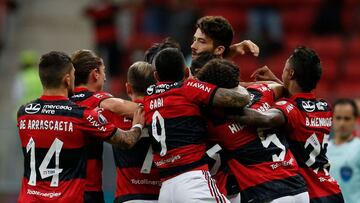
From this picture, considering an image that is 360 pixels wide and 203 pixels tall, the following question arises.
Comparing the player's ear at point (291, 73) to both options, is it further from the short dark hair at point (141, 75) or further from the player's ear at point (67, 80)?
the player's ear at point (67, 80)

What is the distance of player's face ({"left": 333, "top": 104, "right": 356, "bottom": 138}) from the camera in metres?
10.8

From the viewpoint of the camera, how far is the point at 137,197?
27.5 ft

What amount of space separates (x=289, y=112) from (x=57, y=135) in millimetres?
1846

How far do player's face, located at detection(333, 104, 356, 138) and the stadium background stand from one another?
646 centimetres

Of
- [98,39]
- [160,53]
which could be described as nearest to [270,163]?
[160,53]

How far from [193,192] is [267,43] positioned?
35.7ft

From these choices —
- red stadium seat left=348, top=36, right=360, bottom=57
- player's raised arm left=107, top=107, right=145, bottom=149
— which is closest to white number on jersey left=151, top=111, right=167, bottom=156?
player's raised arm left=107, top=107, right=145, bottom=149

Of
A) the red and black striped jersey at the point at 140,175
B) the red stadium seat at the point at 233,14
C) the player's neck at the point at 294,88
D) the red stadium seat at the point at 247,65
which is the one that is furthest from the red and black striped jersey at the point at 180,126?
the red stadium seat at the point at 233,14

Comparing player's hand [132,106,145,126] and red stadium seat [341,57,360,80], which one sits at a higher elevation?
player's hand [132,106,145,126]

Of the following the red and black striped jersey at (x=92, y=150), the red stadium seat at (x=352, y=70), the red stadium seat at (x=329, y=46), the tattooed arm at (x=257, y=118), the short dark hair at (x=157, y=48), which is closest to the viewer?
the tattooed arm at (x=257, y=118)

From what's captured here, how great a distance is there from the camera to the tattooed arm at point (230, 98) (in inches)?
309

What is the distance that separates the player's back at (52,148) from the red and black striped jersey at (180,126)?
2.05ft

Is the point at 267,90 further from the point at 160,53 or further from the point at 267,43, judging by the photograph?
the point at 267,43

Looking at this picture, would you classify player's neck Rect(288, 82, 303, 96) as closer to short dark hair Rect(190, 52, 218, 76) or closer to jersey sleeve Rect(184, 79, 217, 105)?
short dark hair Rect(190, 52, 218, 76)
